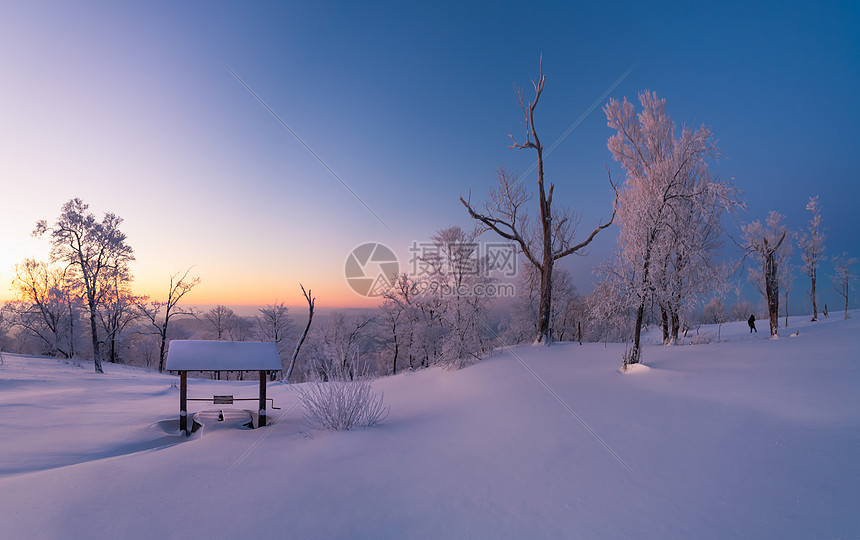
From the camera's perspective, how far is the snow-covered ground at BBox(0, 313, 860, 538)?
11.3 ft

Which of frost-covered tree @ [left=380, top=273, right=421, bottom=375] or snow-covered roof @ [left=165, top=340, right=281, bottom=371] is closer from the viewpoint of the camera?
snow-covered roof @ [left=165, top=340, right=281, bottom=371]

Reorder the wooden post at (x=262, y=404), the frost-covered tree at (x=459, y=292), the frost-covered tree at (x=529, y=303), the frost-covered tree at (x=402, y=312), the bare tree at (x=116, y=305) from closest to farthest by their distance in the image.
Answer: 1. the wooden post at (x=262, y=404)
2. the frost-covered tree at (x=459, y=292)
3. the bare tree at (x=116, y=305)
4. the frost-covered tree at (x=529, y=303)
5. the frost-covered tree at (x=402, y=312)

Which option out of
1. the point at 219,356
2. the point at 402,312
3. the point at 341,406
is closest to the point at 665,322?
the point at 341,406

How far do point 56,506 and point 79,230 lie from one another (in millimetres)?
22215

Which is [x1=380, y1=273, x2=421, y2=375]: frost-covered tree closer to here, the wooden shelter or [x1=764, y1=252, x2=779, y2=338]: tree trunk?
the wooden shelter

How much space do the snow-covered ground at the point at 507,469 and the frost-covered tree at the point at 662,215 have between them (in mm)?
3169

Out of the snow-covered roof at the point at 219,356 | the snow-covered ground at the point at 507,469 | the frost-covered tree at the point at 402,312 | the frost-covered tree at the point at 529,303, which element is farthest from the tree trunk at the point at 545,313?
the frost-covered tree at the point at 402,312

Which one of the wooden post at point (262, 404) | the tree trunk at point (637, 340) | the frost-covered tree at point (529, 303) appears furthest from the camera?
the frost-covered tree at point (529, 303)

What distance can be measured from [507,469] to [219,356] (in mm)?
7986

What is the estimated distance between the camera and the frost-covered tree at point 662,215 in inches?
418

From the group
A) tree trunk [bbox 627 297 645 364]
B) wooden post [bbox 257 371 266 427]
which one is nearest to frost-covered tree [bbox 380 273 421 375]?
wooden post [bbox 257 371 266 427]

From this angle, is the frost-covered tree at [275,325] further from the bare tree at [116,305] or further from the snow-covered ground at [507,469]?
the snow-covered ground at [507,469]

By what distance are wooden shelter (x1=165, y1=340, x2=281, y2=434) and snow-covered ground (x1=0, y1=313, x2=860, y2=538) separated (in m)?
1.16

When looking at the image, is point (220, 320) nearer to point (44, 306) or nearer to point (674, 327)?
point (44, 306)
